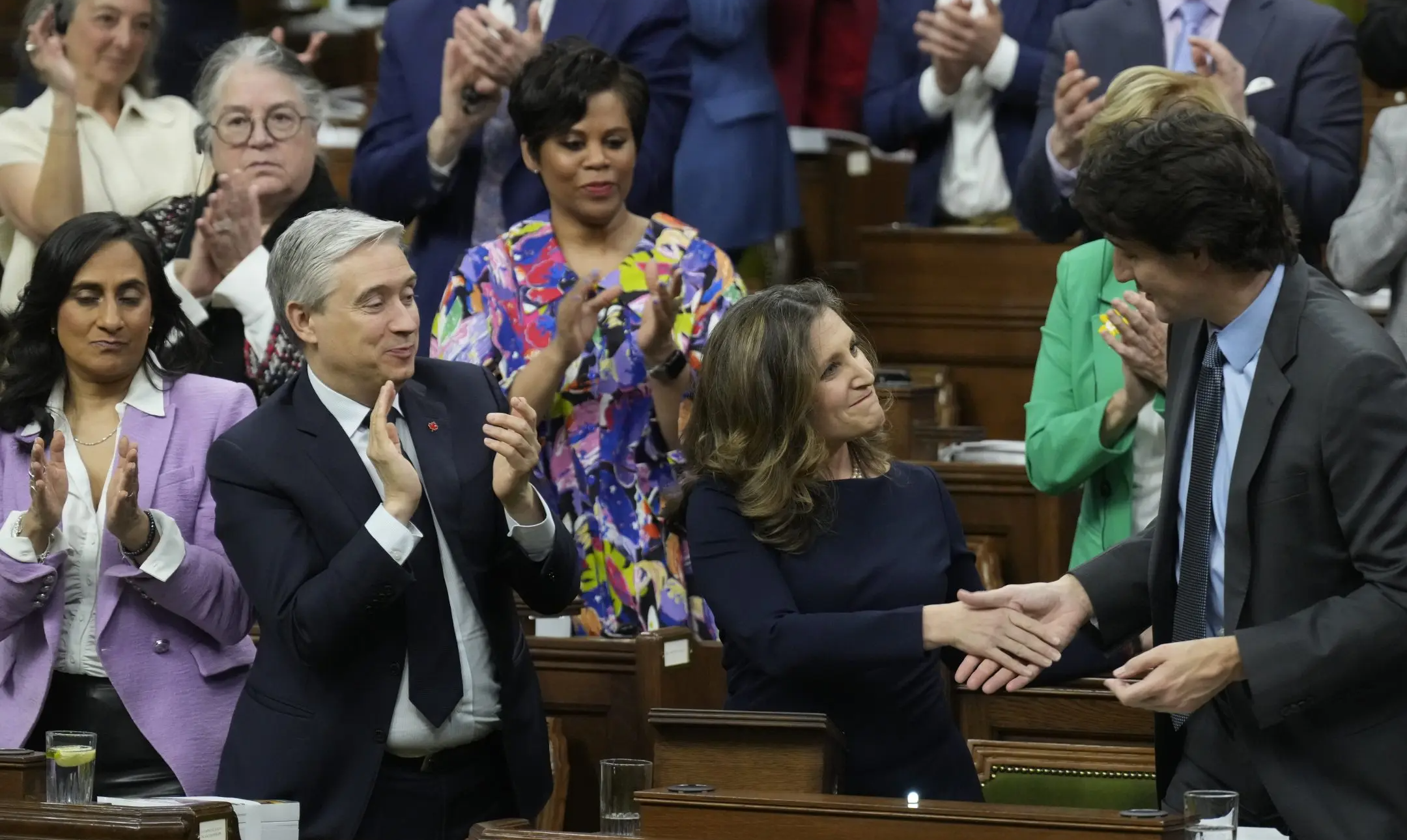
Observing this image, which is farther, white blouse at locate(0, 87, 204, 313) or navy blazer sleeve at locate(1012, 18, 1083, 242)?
white blouse at locate(0, 87, 204, 313)

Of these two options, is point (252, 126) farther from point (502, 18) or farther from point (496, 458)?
point (496, 458)

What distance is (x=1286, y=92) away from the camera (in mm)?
3959

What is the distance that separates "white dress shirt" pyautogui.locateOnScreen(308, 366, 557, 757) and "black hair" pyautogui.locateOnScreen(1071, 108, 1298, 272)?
95cm

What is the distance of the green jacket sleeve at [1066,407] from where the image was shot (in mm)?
3404

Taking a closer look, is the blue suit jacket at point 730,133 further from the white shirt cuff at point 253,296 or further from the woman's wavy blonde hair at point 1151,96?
the woman's wavy blonde hair at point 1151,96

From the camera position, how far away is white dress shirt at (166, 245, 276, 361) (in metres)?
3.94

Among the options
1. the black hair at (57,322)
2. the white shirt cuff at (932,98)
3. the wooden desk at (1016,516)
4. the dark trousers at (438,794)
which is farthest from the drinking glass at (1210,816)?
the white shirt cuff at (932,98)

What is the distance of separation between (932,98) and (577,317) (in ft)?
5.63

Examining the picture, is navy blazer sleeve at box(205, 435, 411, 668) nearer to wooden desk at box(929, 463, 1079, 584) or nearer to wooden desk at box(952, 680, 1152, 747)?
wooden desk at box(952, 680, 1152, 747)

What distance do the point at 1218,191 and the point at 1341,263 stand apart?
1448mm

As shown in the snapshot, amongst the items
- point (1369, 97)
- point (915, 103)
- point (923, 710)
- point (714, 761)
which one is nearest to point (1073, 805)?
point (923, 710)

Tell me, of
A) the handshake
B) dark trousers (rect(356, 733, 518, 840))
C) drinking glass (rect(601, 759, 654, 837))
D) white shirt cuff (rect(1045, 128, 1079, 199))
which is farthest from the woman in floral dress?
drinking glass (rect(601, 759, 654, 837))

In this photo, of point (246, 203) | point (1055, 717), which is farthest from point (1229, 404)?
point (246, 203)

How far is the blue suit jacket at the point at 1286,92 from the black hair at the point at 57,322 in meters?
→ 1.73
